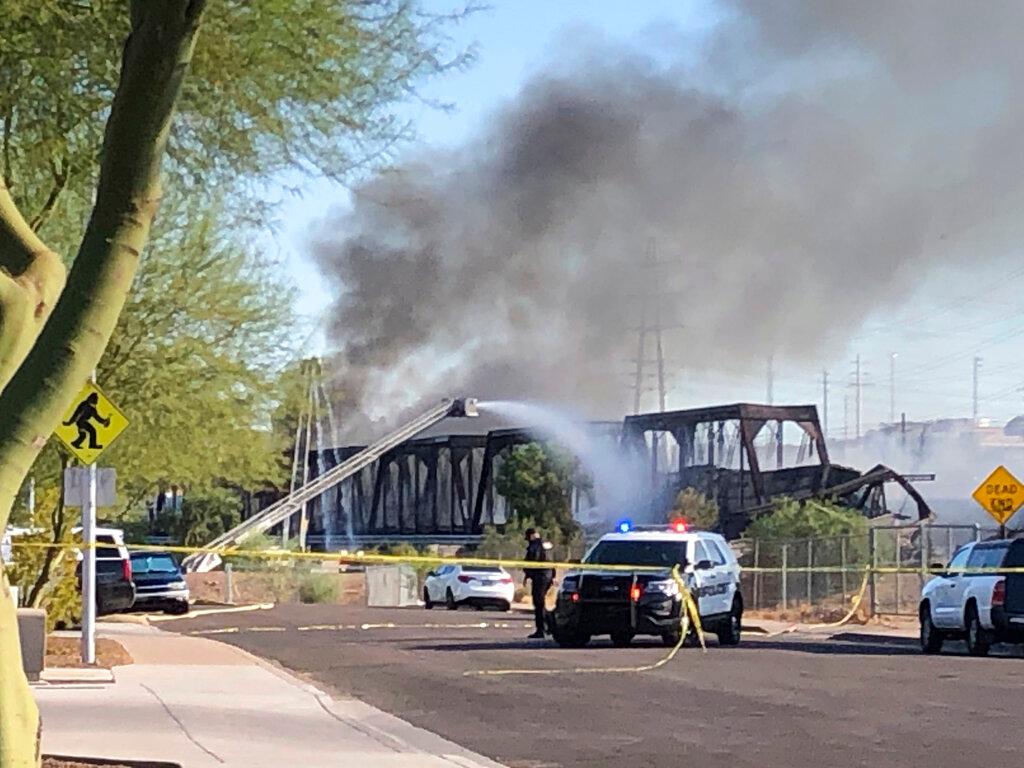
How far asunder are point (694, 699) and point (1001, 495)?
1236cm

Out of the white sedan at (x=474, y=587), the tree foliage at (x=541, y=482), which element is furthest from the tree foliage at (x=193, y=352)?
the tree foliage at (x=541, y=482)

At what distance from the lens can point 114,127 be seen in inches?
296

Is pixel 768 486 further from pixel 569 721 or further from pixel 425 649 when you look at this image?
pixel 569 721

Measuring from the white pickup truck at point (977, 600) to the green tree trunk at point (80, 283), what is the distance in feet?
58.2

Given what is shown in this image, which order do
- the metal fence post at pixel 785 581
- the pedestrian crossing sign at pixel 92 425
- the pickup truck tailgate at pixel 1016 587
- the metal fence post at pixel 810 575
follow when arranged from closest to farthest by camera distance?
1. the pedestrian crossing sign at pixel 92 425
2. the pickup truck tailgate at pixel 1016 587
3. the metal fence post at pixel 785 581
4. the metal fence post at pixel 810 575

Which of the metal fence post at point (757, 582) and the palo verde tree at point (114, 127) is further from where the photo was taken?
the metal fence post at point (757, 582)

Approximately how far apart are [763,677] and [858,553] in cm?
2064

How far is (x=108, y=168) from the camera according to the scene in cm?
744

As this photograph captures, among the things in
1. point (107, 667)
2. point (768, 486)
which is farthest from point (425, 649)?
point (768, 486)

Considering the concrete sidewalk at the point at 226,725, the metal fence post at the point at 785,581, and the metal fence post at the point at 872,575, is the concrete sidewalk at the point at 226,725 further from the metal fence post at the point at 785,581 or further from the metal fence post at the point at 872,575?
the metal fence post at the point at 785,581

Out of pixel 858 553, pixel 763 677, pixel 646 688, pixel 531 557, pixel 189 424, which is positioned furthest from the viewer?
pixel 858 553

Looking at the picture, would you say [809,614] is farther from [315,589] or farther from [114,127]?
[114,127]

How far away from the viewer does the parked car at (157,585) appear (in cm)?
3597

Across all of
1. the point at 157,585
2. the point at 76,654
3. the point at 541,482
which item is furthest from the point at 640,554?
the point at 541,482
